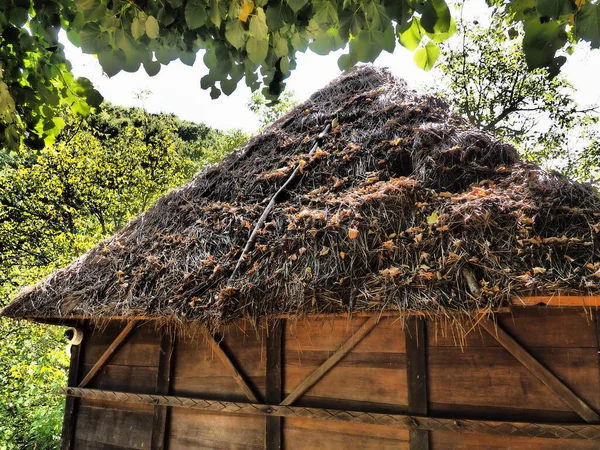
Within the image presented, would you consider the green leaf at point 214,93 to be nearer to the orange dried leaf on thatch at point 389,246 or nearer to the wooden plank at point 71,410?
the orange dried leaf on thatch at point 389,246

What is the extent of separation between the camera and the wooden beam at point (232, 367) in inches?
136

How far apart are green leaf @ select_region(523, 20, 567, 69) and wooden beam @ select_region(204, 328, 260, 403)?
287 centimetres

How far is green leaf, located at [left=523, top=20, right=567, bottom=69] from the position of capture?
1402 mm

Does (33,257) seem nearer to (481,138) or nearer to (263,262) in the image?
(263,262)

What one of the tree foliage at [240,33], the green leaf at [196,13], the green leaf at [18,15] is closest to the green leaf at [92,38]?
the tree foliage at [240,33]

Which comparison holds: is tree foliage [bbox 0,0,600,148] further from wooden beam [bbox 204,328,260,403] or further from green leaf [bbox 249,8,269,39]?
wooden beam [bbox 204,328,260,403]

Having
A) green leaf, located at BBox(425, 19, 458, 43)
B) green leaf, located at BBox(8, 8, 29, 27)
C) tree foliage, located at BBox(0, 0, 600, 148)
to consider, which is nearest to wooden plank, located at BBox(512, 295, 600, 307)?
tree foliage, located at BBox(0, 0, 600, 148)

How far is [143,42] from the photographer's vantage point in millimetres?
2068

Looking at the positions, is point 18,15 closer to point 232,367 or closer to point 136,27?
point 136,27

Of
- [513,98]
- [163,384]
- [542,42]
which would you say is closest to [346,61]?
[542,42]

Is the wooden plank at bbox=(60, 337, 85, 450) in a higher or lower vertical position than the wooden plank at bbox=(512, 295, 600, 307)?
lower

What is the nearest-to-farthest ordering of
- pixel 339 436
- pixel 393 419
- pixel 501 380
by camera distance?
pixel 501 380 < pixel 393 419 < pixel 339 436

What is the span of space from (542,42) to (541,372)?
1967mm

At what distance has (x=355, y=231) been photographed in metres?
2.89
